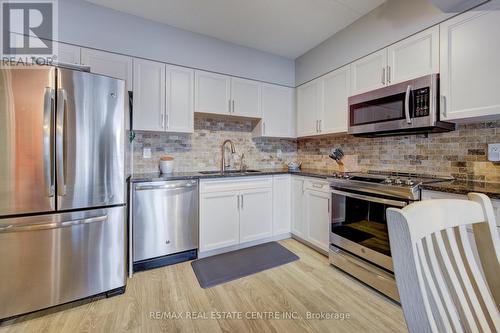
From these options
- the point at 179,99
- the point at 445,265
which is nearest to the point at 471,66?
the point at 445,265

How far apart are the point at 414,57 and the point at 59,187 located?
3.00 m

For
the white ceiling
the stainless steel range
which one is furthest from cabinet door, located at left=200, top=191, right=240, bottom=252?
the white ceiling

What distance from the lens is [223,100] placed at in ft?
9.39

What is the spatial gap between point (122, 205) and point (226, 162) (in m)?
1.59

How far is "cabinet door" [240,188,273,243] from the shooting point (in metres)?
2.68

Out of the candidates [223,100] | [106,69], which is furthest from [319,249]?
[106,69]

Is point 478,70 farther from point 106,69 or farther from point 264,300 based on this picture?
point 106,69

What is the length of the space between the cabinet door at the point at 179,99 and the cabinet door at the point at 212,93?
0.25ft

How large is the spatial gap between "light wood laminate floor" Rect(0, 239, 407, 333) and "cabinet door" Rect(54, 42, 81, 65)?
2150 mm

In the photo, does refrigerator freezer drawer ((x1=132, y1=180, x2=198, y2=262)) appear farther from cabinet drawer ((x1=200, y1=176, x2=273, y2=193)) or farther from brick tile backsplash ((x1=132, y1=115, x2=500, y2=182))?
brick tile backsplash ((x1=132, y1=115, x2=500, y2=182))

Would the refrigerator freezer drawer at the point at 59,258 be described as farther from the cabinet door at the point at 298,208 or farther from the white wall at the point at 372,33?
the white wall at the point at 372,33

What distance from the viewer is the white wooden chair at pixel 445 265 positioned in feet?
1.60

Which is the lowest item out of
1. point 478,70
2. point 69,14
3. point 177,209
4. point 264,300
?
point 264,300

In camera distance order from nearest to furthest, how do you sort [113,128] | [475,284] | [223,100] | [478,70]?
1. [475,284]
2. [478,70]
3. [113,128]
4. [223,100]
